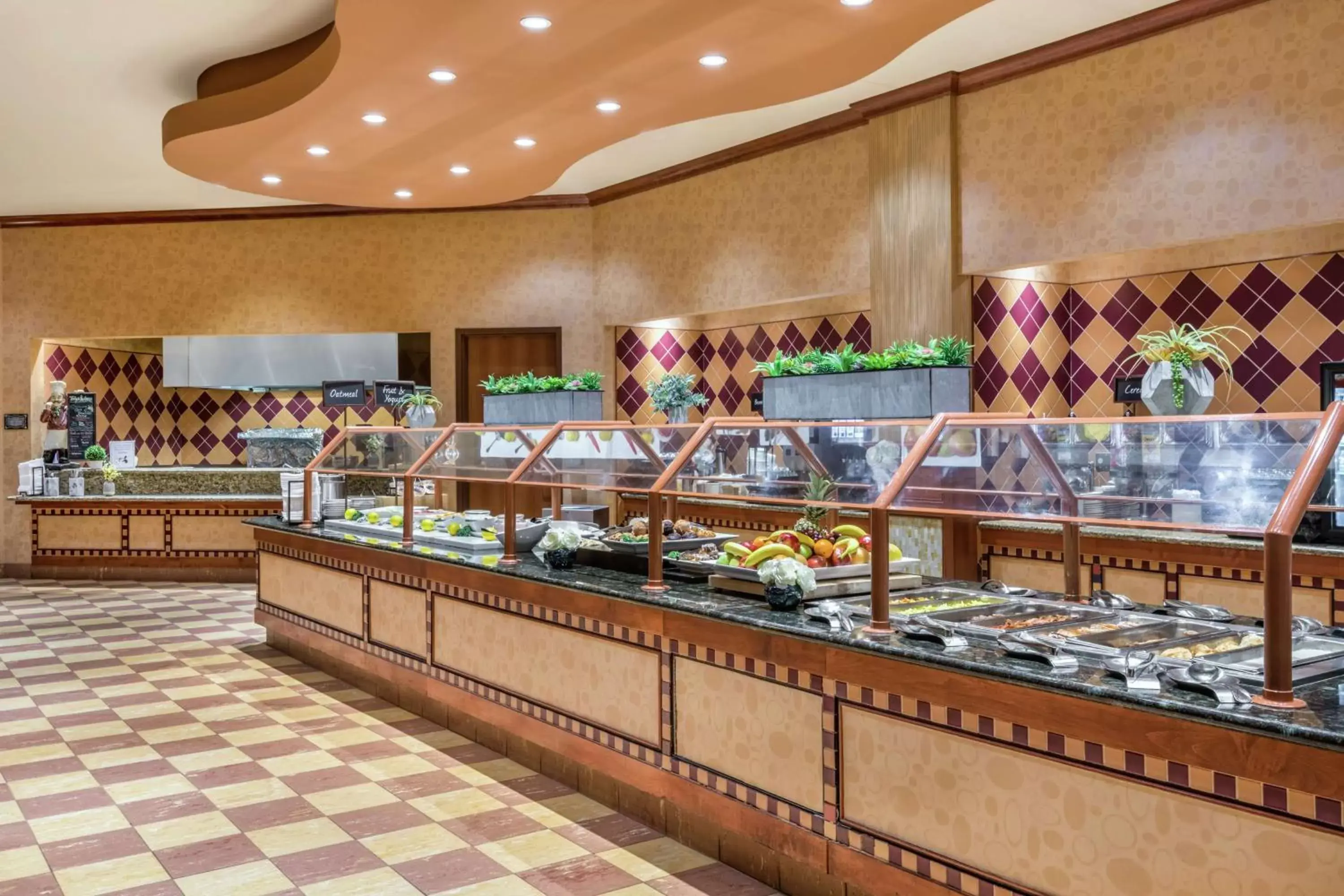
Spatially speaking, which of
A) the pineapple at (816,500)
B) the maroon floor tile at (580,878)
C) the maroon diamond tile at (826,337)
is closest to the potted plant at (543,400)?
the maroon diamond tile at (826,337)

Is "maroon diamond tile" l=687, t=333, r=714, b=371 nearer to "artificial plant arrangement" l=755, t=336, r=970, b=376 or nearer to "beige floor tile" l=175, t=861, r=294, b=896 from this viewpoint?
"artificial plant arrangement" l=755, t=336, r=970, b=376

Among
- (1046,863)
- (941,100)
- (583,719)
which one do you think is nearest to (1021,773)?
(1046,863)

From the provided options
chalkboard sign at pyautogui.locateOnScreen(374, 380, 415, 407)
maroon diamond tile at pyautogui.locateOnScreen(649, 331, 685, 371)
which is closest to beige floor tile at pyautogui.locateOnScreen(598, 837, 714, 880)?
chalkboard sign at pyautogui.locateOnScreen(374, 380, 415, 407)

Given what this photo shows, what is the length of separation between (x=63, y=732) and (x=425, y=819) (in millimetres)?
2373

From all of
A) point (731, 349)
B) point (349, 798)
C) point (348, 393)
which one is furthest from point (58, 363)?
point (349, 798)

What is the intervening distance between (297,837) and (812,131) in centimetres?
585

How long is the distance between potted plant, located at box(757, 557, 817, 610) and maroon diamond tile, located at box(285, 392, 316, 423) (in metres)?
8.87

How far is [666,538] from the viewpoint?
14.9 feet

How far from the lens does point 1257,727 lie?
2.02 m

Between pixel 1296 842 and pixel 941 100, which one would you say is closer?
pixel 1296 842

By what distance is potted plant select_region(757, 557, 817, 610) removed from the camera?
3357 millimetres

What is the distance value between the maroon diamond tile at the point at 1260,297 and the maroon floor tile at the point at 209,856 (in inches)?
220

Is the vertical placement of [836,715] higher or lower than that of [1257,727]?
lower

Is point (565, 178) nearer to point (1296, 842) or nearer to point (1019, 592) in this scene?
point (1019, 592)
